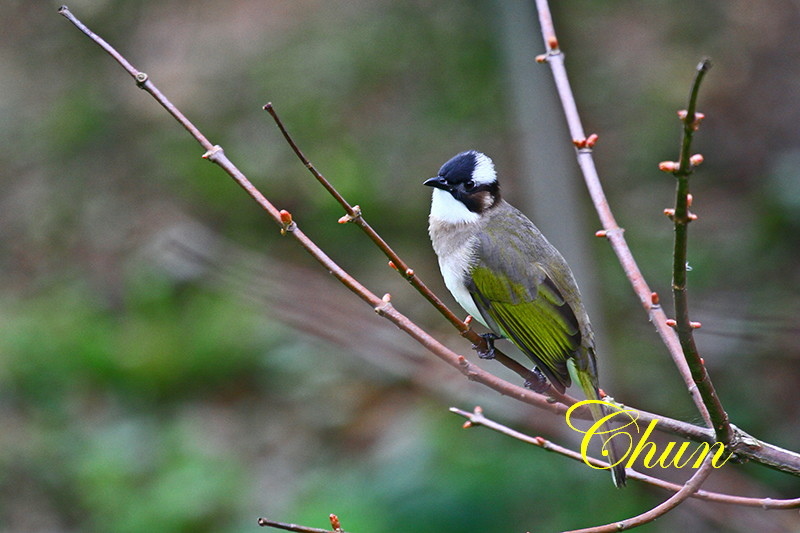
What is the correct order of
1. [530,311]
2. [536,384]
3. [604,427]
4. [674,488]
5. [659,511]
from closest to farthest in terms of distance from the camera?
[659,511], [674,488], [604,427], [536,384], [530,311]

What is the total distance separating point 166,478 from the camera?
465cm

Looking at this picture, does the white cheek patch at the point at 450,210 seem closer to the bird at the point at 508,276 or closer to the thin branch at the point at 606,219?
the bird at the point at 508,276

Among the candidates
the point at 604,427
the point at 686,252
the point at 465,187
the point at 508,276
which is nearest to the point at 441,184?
the point at 465,187

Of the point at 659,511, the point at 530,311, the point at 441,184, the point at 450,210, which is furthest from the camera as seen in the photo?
the point at 450,210

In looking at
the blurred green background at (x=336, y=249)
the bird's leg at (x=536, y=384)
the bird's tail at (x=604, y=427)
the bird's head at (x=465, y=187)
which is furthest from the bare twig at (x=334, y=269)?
the blurred green background at (x=336, y=249)

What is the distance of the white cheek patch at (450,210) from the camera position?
9.13 ft

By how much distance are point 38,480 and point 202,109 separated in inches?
133

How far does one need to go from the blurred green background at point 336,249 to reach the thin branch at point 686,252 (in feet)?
3.95

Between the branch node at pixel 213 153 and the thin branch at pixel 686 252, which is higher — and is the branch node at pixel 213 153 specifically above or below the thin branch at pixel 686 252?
above


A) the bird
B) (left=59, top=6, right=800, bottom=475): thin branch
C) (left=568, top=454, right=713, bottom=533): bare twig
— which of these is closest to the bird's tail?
the bird

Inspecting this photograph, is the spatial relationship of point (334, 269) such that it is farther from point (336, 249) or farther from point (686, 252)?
point (336, 249)

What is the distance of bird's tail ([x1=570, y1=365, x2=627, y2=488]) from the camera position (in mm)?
1941

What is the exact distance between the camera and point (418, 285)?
1.79 metres

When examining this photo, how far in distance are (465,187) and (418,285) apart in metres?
0.98
